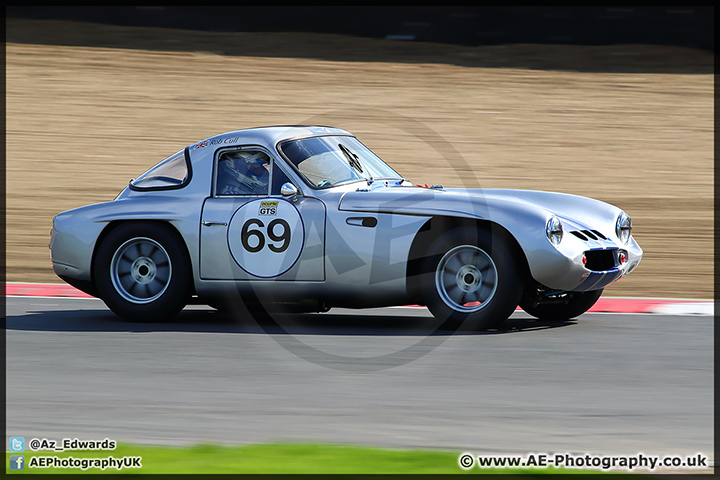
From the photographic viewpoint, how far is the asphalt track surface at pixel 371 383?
468 cm

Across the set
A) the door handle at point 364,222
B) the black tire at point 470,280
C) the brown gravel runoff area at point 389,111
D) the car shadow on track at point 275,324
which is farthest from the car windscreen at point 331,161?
the brown gravel runoff area at point 389,111

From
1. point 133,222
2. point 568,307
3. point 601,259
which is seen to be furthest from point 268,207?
point 568,307

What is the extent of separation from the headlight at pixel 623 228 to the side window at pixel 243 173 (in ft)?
9.36

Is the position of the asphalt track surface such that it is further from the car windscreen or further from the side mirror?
the car windscreen

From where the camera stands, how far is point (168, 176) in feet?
26.9

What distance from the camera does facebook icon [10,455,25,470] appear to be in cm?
394

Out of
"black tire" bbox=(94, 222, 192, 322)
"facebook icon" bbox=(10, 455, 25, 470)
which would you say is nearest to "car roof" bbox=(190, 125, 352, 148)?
"black tire" bbox=(94, 222, 192, 322)

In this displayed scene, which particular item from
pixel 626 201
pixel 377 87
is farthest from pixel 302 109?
pixel 626 201

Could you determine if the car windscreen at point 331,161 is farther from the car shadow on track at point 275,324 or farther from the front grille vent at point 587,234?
the front grille vent at point 587,234

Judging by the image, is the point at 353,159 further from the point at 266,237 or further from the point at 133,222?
the point at 133,222

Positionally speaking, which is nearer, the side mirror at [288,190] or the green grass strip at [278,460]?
the green grass strip at [278,460]

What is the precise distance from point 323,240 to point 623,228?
8.08ft

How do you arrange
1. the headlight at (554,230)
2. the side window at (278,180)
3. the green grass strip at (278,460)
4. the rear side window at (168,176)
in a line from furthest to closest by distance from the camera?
1. the rear side window at (168,176)
2. the side window at (278,180)
3. the headlight at (554,230)
4. the green grass strip at (278,460)

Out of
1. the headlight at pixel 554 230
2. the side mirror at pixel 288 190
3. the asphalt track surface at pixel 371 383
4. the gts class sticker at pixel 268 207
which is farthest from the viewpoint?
the gts class sticker at pixel 268 207
